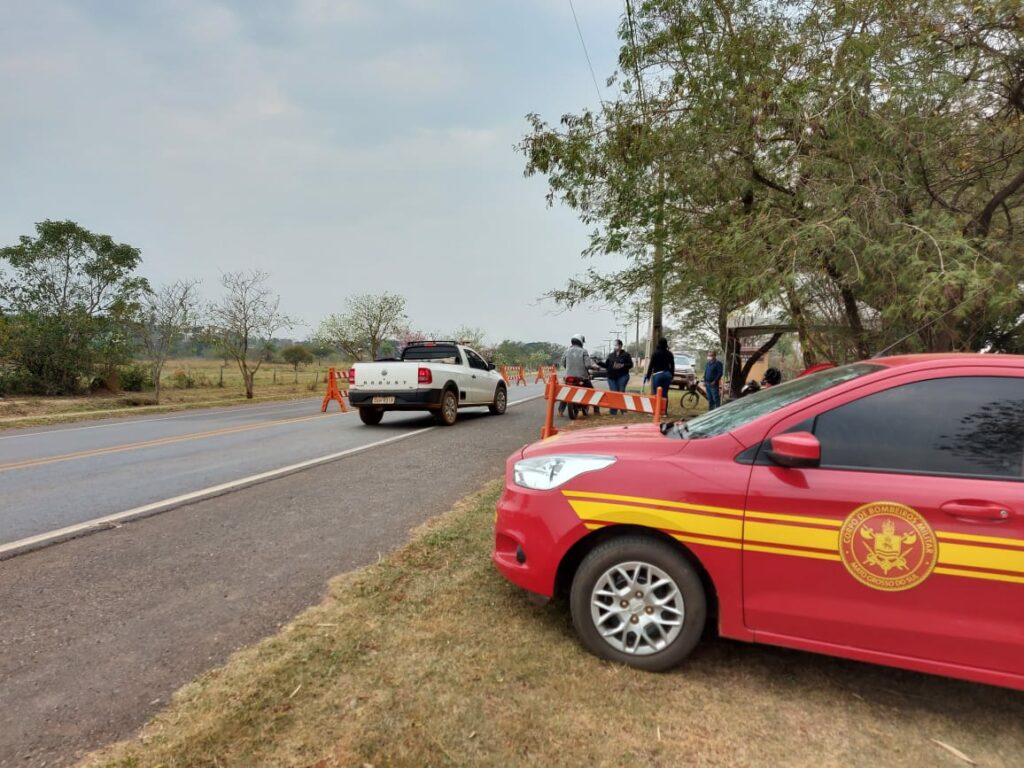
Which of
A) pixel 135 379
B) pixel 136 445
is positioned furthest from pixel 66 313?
pixel 136 445

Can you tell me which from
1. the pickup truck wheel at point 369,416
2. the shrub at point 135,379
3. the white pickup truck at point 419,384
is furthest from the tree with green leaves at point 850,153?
the shrub at point 135,379

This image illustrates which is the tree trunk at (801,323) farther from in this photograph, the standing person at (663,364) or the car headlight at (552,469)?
the car headlight at (552,469)

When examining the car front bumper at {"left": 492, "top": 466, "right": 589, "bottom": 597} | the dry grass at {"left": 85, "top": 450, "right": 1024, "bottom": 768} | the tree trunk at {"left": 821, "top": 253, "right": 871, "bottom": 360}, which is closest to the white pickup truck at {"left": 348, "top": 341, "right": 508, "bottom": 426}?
the tree trunk at {"left": 821, "top": 253, "right": 871, "bottom": 360}

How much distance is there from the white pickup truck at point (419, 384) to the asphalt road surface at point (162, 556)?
77.6 inches

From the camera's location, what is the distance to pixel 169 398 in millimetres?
24844

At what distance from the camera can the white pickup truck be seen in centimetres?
1098

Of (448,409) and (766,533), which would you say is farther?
(448,409)

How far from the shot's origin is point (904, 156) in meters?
6.51

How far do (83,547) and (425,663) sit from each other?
3402 mm

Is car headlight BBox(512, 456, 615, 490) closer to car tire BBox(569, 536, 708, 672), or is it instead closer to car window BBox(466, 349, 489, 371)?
car tire BBox(569, 536, 708, 672)

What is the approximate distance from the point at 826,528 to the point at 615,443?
103 cm

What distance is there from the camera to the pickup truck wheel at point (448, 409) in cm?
1136

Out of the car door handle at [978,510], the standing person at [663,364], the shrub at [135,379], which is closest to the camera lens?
the car door handle at [978,510]

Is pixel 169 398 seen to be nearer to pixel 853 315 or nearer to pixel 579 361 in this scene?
pixel 579 361
